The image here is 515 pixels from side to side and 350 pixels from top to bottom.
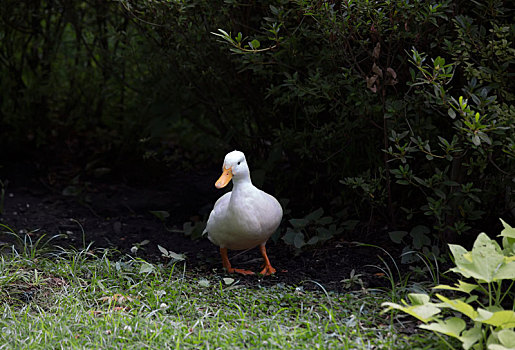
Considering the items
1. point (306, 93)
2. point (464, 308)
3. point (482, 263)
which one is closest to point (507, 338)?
point (464, 308)

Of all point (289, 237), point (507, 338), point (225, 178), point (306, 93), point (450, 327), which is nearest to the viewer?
point (507, 338)

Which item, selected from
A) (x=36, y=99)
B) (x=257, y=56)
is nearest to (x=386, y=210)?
(x=257, y=56)

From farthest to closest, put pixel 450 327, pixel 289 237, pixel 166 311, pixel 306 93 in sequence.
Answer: pixel 289 237, pixel 306 93, pixel 166 311, pixel 450 327

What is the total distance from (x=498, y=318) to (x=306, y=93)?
1.59 meters

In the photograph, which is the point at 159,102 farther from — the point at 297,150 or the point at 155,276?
the point at 155,276

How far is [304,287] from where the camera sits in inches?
129

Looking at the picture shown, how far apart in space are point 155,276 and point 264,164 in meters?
1.25

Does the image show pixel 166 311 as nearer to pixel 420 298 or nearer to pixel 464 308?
pixel 420 298

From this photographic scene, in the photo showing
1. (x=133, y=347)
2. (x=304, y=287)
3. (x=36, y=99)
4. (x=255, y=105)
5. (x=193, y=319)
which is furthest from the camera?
(x=36, y=99)

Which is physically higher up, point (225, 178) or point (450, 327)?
point (225, 178)

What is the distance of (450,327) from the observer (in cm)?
242

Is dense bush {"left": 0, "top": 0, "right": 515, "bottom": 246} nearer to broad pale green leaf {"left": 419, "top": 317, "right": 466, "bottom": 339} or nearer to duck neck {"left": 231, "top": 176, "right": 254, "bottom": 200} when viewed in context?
duck neck {"left": 231, "top": 176, "right": 254, "bottom": 200}

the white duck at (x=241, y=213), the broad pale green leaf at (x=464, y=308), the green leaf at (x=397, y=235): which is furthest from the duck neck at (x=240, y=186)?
the broad pale green leaf at (x=464, y=308)

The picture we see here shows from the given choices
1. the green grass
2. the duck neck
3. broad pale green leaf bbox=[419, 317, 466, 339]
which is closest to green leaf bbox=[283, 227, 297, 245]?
the green grass
